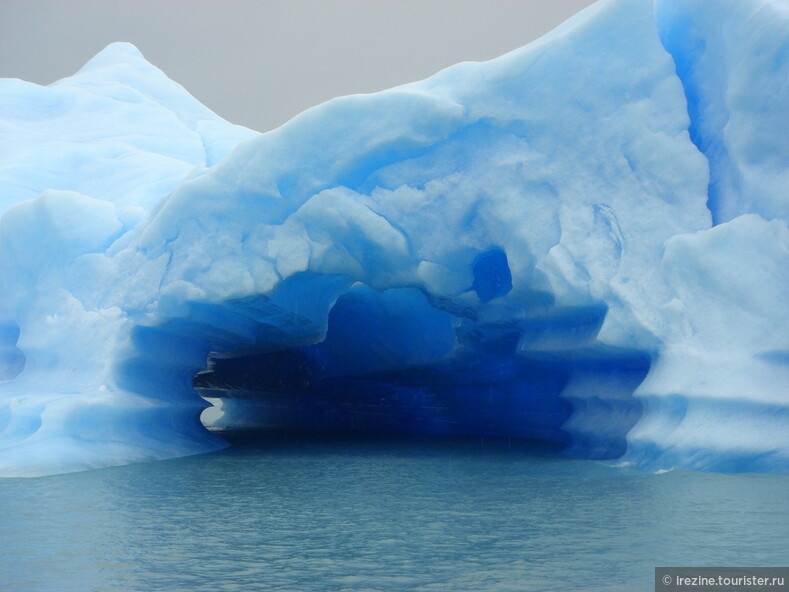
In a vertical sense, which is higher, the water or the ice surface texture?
the ice surface texture

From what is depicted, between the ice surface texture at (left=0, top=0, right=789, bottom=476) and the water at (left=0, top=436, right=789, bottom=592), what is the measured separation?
83cm

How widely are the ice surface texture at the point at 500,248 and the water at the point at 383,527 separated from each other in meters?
0.83

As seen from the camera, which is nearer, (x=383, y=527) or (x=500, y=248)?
(x=383, y=527)

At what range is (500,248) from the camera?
22.7 feet

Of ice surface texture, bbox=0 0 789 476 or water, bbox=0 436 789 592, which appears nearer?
water, bbox=0 436 789 592

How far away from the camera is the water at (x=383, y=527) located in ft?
10.3

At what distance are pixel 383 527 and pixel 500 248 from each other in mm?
3319

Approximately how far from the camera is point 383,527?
13.3 feet

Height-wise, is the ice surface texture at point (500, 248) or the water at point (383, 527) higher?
the ice surface texture at point (500, 248)

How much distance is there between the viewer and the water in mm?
3148

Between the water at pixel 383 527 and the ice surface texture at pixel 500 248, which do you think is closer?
the water at pixel 383 527

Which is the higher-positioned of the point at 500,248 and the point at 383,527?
the point at 500,248

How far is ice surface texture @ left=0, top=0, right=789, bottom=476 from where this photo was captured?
18.9 feet

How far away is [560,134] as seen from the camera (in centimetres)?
663
